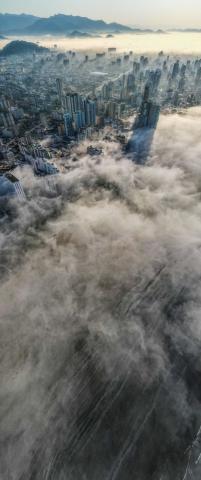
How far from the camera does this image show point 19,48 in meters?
126

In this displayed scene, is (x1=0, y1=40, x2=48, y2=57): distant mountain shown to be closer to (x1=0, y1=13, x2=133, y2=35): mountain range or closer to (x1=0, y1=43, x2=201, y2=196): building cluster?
(x1=0, y1=43, x2=201, y2=196): building cluster

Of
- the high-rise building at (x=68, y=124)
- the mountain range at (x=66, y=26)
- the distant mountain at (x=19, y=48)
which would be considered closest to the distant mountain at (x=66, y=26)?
the mountain range at (x=66, y=26)

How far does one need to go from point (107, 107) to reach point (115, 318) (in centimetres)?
5226

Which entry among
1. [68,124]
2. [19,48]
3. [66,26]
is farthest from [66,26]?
[68,124]

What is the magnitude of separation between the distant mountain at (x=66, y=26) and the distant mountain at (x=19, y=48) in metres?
73.8

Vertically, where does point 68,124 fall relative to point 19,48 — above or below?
below

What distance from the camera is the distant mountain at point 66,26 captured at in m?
184

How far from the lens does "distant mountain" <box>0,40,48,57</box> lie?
124062 mm

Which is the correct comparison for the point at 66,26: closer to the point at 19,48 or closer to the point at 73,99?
the point at 19,48

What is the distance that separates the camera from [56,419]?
587 inches

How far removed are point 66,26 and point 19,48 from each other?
295ft

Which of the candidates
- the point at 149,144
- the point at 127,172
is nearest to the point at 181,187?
the point at 127,172

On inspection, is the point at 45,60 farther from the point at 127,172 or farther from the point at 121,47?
the point at 127,172

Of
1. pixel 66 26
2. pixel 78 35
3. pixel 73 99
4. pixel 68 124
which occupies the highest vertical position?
pixel 66 26
